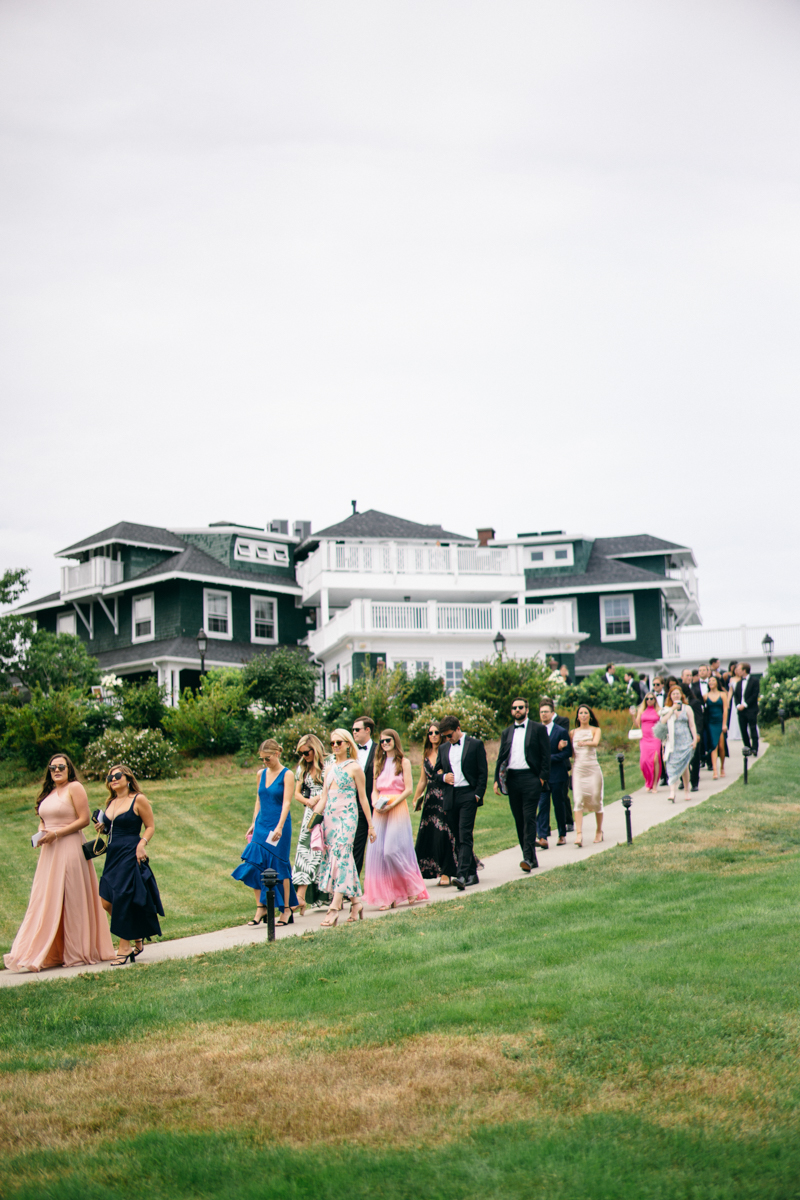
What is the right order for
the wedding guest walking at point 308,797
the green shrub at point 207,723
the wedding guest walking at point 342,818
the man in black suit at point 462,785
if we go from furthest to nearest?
the green shrub at point 207,723 → the man in black suit at point 462,785 → the wedding guest walking at point 308,797 → the wedding guest walking at point 342,818

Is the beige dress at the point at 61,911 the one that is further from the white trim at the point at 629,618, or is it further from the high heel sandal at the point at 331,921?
the white trim at the point at 629,618

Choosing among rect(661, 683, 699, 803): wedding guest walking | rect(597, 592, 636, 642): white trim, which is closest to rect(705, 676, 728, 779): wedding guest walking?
rect(661, 683, 699, 803): wedding guest walking

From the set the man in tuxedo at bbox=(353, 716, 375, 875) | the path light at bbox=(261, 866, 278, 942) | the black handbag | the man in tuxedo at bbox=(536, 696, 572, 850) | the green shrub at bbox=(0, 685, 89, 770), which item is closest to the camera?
the path light at bbox=(261, 866, 278, 942)

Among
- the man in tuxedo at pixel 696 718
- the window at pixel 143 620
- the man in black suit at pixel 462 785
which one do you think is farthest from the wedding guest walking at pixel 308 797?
the window at pixel 143 620

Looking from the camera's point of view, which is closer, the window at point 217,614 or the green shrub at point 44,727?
the green shrub at point 44,727

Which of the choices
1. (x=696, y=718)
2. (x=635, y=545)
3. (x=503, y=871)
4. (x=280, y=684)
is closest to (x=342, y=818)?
(x=503, y=871)

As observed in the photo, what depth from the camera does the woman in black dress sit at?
11.8 meters

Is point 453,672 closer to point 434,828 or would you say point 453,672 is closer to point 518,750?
point 518,750

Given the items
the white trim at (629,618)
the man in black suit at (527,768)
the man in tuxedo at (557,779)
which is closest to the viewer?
the man in black suit at (527,768)

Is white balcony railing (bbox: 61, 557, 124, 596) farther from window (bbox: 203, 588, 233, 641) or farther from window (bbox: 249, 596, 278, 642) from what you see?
window (bbox: 249, 596, 278, 642)

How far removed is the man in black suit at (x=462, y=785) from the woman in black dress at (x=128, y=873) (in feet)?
13.2

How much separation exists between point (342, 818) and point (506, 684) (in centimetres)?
2036

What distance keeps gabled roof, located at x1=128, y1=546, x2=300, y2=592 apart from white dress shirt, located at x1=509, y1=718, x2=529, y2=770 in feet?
88.5

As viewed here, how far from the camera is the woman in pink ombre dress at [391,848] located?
13.9 m
